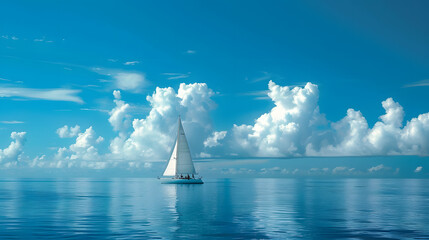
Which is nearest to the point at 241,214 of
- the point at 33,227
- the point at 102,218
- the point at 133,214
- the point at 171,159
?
the point at 133,214

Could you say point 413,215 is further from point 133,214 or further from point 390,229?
point 133,214

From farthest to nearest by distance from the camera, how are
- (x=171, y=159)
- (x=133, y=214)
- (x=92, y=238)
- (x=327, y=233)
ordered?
(x=171, y=159) < (x=133, y=214) < (x=327, y=233) < (x=92, y=238)

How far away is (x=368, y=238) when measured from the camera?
41.4 meters

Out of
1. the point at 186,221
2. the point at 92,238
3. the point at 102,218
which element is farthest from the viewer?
the point at 102,218

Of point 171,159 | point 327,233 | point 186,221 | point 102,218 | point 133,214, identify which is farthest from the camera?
point 171,159

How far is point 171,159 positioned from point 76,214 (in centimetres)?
10706

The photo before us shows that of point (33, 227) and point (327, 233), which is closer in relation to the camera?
point (327, 233)

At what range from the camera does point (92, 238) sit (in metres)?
41.0

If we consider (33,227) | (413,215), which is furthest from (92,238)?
(413,215)

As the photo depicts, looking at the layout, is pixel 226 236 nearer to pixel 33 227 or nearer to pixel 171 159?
pixel 33 227

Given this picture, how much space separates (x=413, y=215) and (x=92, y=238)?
4574cm

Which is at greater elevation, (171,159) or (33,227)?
(171,159)

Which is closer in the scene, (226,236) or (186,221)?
(226,236)

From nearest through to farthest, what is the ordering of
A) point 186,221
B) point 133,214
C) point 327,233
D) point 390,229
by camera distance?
point 327,233 → point 390,229 → point 186,221 → point 133,214
